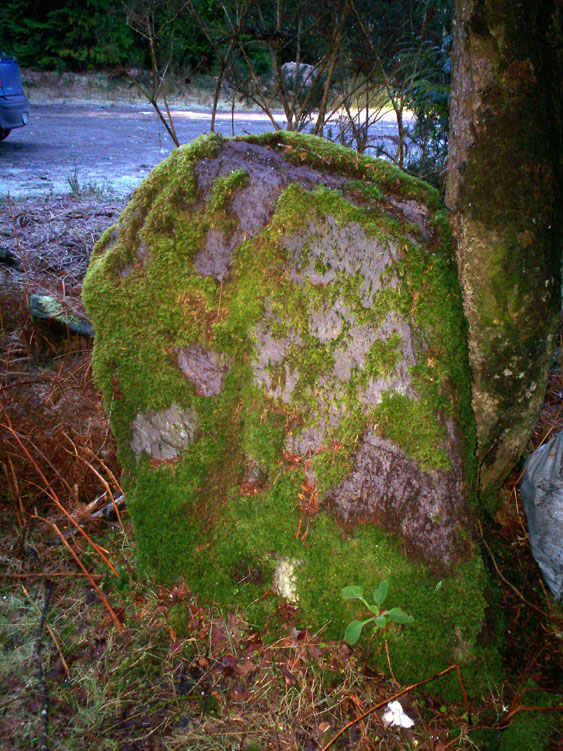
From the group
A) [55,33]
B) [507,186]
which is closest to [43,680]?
[507,186]

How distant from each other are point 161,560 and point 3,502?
1160mm

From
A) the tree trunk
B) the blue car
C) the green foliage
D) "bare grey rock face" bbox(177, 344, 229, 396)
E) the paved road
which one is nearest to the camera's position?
the tree trunk

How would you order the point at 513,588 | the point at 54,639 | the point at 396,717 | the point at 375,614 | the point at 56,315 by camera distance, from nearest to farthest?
the point at 396,717 < the point at 375,614 < the point at 54,639 < the point at 513,588 < the point at 56,315

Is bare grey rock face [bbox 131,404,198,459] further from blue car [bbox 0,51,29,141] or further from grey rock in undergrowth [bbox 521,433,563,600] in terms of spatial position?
blue car [bbox 0,51,29,141]

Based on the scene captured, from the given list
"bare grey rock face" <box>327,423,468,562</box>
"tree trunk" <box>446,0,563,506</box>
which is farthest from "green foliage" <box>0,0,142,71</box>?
"bare grey rock face" <box>327,423,468,562</box>

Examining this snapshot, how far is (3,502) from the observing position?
2879 millimetres

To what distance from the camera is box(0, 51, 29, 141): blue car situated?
9812 mm

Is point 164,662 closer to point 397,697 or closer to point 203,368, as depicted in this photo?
point 397,697

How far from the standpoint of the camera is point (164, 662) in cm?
210

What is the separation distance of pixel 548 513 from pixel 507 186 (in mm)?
1424

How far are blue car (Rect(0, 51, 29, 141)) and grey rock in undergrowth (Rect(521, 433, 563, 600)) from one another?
11.6 metres

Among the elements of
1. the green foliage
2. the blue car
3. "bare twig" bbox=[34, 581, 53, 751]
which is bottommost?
"bare twig" bbox=[34, 581, 53, 751]

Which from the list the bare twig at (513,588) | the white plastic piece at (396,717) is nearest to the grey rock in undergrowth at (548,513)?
the bare twig at (513,588)

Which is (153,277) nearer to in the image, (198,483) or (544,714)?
(198,483)
